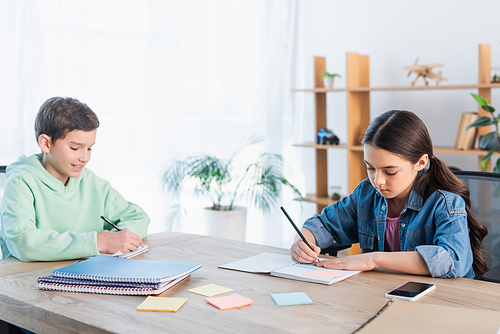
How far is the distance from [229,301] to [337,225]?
0.70 metres

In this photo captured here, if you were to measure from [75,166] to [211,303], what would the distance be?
808 millimetres

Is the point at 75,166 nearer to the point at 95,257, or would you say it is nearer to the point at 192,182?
the point at 95,257

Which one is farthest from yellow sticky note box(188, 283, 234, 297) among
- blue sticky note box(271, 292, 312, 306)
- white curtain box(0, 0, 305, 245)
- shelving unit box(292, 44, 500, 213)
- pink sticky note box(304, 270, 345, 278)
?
shelving unit box(292, 44, 500, 213)

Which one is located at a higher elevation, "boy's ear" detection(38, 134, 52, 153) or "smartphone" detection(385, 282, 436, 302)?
"boy's ear" detection(38, 134, 52, 153)

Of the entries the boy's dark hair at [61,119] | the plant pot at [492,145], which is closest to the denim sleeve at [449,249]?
the boy's dark hair at [61,119]

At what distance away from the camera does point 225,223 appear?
3.37 m

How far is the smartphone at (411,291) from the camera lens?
3.51ft

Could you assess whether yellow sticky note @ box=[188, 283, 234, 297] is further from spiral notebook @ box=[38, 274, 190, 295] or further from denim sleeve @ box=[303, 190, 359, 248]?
denim sleeve @ box=[303, 190, 359, 248]

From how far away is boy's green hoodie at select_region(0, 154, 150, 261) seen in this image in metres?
1.42

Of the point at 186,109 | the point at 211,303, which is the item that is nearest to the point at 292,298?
the point at 211,303

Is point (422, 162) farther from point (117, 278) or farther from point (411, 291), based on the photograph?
point (117, 278)

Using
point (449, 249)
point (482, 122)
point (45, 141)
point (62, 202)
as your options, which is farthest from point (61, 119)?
point (482, 122)

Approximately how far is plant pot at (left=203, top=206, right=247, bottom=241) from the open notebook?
1.89 metres

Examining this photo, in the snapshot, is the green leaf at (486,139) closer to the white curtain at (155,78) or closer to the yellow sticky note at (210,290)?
the white curtain at (155,78)
